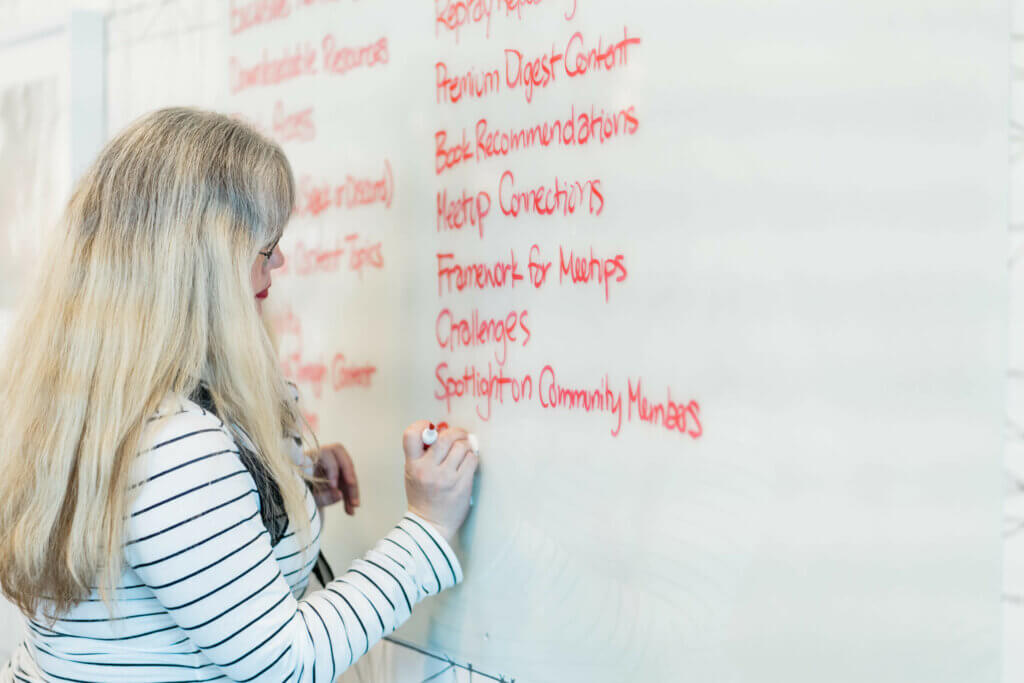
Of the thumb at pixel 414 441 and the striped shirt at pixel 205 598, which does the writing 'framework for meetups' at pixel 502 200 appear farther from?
the striped shirt at pixel 205 598

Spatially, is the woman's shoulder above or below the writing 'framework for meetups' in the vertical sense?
below

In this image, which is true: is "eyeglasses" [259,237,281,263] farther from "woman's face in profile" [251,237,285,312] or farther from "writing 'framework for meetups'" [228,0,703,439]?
"writing 'framework for meetups'" [228,0,703,439]

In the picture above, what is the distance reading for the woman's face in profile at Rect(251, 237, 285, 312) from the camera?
3.06 ft

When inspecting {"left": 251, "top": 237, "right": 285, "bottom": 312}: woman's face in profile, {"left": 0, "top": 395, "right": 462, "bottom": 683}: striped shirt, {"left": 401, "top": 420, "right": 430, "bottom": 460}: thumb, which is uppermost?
{"left": 251, "top": 237, "right": 285, "bottom": 312}: woman's face in profile

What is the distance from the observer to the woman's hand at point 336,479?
114 centimetres

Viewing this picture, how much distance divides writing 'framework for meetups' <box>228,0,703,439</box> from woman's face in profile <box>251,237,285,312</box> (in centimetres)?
15

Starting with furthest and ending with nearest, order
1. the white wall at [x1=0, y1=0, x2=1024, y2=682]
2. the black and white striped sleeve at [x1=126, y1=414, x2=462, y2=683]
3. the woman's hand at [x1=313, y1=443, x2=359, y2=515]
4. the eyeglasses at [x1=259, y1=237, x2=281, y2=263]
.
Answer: the woman's hand at [x1=313, y1=443, x2=359, y2=515] < the eyeglasses at [x1=259, y1=237, x2=281, y2=263] < the black and white striped sleeve at [x1=126, y1=414, x2=462, y2=683] < the white wall at [x1=0, y1=0, x2=1024, y2=682]

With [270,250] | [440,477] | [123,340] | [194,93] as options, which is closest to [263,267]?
[270,250]

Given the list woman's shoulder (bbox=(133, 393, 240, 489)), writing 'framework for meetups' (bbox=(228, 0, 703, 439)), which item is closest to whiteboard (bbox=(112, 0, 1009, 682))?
writing 'framework for meetups' (bbox=(228, 0, 703, 439))

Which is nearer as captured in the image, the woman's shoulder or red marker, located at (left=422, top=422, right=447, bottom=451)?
the woman's shoulder

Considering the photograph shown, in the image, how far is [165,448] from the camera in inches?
31.0

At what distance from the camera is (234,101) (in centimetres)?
132

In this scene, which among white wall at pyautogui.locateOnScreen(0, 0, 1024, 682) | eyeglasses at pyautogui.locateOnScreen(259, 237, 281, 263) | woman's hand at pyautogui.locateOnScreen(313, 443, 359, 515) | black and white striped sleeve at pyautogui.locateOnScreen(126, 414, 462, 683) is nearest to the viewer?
white wall at pyautogui.locateOnScreen(0, 0, 1024, 682)

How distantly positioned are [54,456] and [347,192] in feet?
1.60
